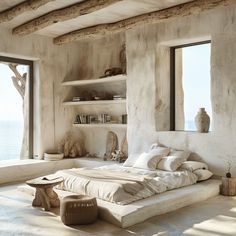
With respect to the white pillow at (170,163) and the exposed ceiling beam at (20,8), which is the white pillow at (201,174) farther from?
the exposed ceiling beam at (20,8)

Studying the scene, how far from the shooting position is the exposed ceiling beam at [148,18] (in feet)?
15.8

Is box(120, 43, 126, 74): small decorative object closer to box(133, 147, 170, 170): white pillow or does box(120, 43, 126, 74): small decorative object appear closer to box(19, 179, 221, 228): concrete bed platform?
box(133, 147, 170, 170): white pillow

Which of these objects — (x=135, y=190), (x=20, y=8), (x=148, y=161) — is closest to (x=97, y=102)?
(x=148, y=161)

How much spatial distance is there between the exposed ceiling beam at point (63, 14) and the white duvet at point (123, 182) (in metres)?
2.34

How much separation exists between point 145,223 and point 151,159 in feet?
5.49

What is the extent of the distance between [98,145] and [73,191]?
9.37 feet

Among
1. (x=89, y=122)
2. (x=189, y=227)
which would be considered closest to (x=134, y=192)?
(x=189, y=227)

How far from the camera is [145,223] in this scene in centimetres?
374

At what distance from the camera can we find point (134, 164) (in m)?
5.57

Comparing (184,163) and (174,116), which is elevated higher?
(174,116)

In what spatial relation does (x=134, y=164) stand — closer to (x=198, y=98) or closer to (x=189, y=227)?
(x=198, y=98)

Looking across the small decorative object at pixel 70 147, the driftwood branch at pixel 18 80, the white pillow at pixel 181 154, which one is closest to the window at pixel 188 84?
the white pillow at pixel 181 154

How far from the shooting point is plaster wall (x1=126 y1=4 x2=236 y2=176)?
5.11m

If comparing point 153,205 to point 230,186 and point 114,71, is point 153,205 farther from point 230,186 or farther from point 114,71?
point 114,71
